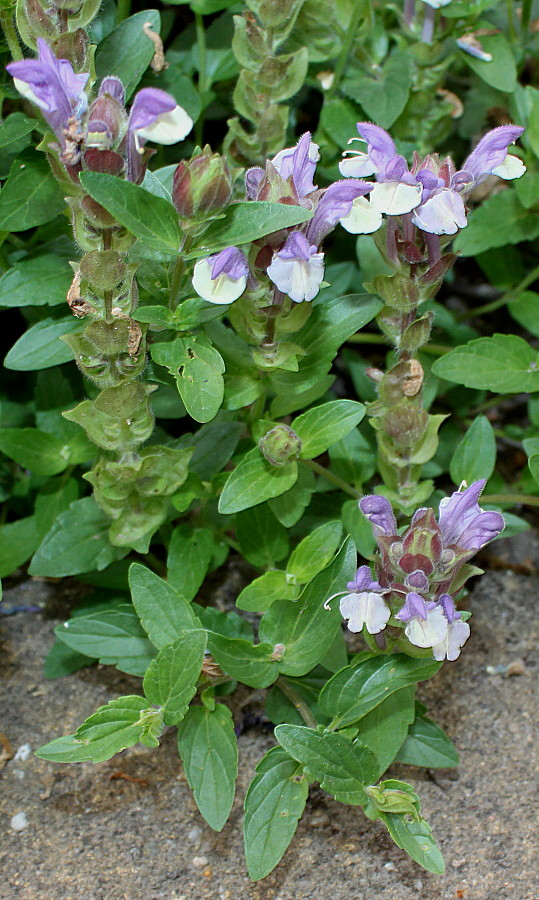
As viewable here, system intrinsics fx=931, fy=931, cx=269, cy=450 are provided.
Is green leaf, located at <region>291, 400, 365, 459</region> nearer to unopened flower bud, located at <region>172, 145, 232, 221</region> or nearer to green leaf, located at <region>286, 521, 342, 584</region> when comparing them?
green leaf, located at <region>286, 521, 342, 584</region>

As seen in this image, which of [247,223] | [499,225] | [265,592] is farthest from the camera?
[499,225]

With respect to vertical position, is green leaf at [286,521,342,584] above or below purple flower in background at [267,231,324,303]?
below

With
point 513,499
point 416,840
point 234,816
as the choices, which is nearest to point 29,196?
point 513,499

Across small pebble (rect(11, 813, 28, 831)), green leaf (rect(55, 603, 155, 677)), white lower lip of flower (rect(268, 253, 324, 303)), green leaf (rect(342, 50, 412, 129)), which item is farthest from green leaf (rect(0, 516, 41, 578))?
green leaf (rect(342, 50, 412, 129))

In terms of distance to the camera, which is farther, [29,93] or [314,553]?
[314,553]

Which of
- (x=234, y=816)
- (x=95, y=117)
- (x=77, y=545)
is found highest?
(x=95, y=117)

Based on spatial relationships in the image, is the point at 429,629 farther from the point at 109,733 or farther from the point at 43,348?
the point at 43,348

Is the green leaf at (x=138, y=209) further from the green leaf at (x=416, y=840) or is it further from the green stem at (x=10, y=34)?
the green leaf at (x=416, y=840)
